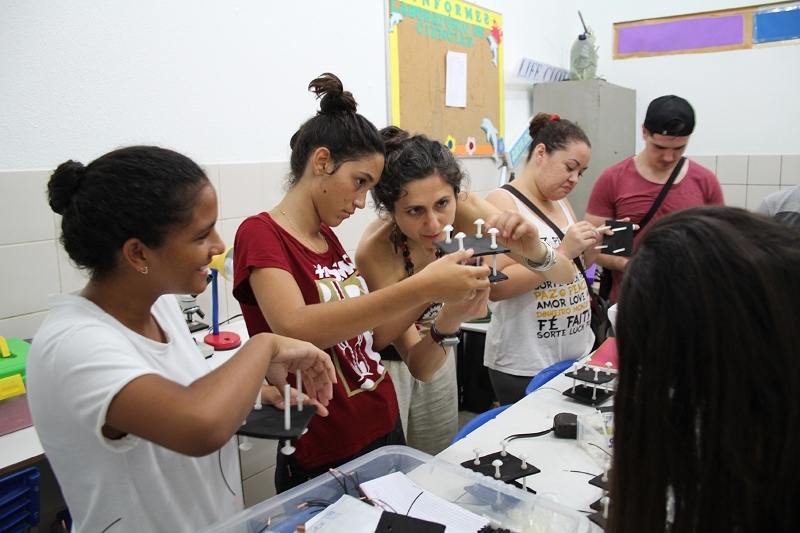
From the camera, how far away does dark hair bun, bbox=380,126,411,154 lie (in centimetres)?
155

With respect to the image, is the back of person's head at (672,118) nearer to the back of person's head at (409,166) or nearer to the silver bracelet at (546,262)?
the silver bracelet at (546,262)

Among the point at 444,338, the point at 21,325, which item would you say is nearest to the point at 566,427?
the point at 444,338

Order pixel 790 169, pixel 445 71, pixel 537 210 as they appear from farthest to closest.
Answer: pixel 790 169, pixel 445 71, pixel 537 210

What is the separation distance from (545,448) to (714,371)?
87cm

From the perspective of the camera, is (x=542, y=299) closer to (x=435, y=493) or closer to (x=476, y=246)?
(x=476, y=246)

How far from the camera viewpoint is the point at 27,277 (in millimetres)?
1862

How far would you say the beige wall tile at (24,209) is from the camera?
5.92 feet

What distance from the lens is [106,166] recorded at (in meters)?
0.87

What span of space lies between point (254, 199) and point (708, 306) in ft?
7.28

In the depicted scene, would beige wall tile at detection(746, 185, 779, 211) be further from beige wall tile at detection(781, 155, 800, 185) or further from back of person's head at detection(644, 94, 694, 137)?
back of person's head at detection(644, 94, 694, 137)

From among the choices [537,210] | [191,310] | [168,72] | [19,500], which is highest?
[168,72]

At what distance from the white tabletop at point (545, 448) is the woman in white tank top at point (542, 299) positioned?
0.18 m

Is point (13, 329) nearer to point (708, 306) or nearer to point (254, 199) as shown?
point (254, 199)

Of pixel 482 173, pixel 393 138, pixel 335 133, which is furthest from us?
pixel 482 173
